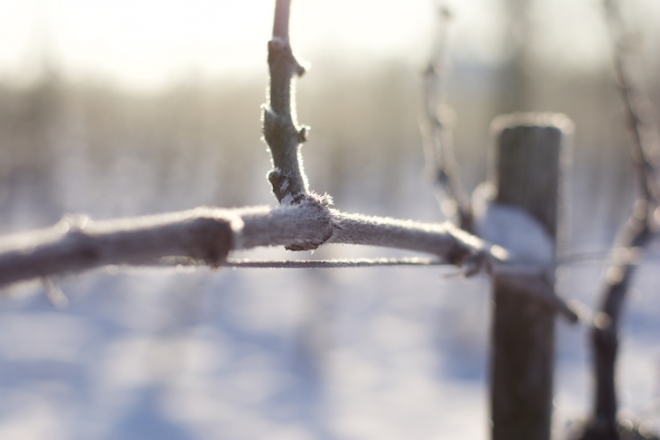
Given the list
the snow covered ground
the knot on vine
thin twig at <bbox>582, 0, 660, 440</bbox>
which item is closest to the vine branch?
the knot on vine

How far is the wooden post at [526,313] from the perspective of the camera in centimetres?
171

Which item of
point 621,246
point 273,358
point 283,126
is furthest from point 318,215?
point 273,358

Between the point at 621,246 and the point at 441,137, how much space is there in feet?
3.80

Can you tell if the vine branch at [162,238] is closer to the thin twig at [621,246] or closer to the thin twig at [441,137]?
the thin twig at [441,137]

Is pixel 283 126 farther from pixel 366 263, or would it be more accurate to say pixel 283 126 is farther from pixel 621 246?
pixel 621 246

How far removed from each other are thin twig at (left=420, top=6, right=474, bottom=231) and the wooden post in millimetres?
148

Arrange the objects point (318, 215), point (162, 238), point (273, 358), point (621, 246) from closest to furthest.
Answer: point (162, 238) < point (318, 215) < point (621, 246) < point (273, 358)

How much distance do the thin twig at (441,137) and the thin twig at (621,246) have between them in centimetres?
89

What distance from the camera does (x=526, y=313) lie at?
1.71 m

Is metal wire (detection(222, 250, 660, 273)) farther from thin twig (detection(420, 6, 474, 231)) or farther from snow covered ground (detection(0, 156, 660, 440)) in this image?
snow covered ground (detection(0, 156, 660, 440))

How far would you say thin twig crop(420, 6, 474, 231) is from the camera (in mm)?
1677

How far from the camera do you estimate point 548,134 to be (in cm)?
170

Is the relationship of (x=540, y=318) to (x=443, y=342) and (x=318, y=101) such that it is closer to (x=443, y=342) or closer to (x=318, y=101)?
(x=443, y=342)

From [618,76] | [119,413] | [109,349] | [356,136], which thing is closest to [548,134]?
[618,76]
